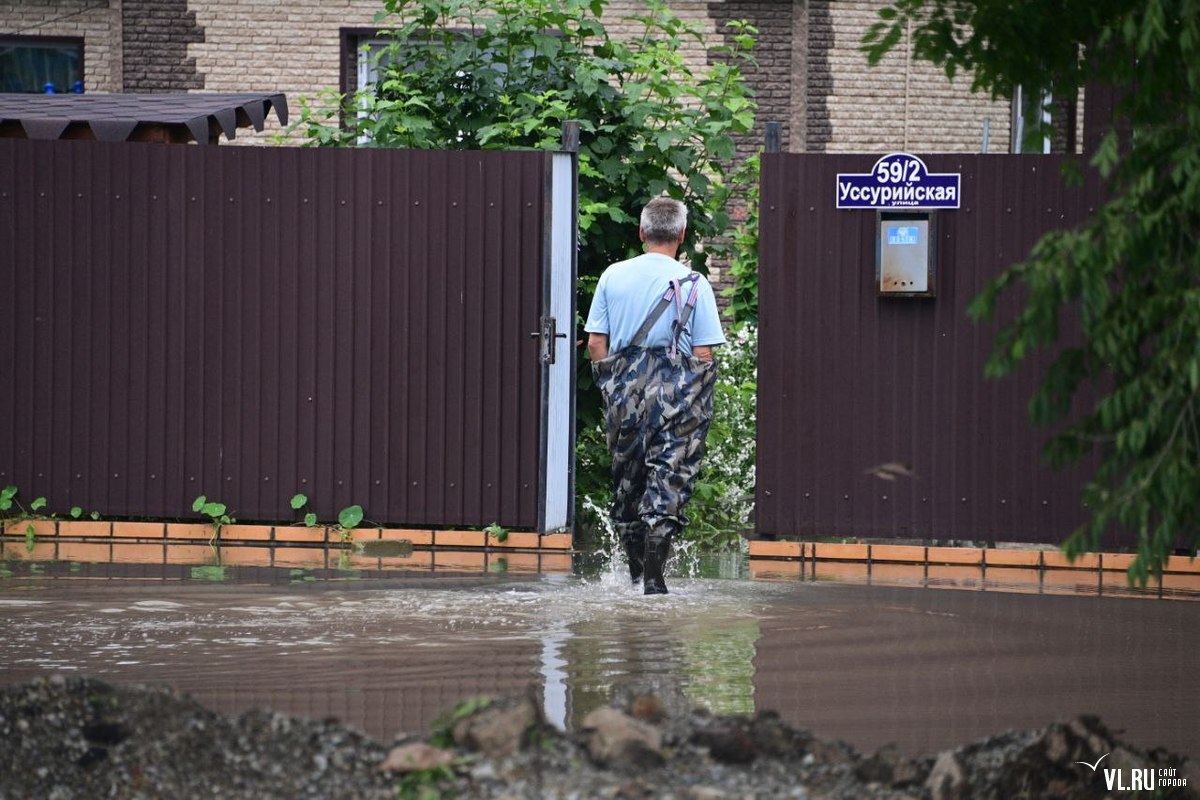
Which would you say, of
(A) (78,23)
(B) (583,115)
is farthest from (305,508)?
(A) (78,23)

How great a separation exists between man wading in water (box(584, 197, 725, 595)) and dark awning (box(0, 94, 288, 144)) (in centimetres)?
343

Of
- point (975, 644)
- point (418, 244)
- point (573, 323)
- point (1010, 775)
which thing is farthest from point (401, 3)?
point (1010, 775)

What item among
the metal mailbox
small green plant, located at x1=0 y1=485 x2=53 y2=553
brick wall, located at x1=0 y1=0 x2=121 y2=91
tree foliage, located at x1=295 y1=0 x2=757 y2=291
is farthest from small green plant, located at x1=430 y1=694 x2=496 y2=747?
brick wall, located at x1=0 y1=0 x2=121 y2=91

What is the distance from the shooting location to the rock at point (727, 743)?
435 centimetres

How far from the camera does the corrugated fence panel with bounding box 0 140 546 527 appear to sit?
31.8ft

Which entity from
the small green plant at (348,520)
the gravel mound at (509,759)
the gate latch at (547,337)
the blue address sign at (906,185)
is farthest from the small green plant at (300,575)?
the gravel mound at (509,759)

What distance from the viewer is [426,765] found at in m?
4.23

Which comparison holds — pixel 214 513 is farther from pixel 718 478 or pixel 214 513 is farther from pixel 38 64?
pixel 38 64

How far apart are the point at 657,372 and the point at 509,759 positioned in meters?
4.43

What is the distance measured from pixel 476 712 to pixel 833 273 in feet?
18.0

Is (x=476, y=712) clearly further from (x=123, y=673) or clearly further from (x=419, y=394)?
(x=419, y=394)

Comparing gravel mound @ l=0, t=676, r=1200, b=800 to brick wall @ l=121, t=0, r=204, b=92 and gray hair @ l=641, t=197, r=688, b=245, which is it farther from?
brick wall @ l=121, t=0, r=204, b=92

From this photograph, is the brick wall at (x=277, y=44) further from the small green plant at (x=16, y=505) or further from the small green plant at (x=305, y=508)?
the small green plant at (x=305, y=508)

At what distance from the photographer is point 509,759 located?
419 cm
